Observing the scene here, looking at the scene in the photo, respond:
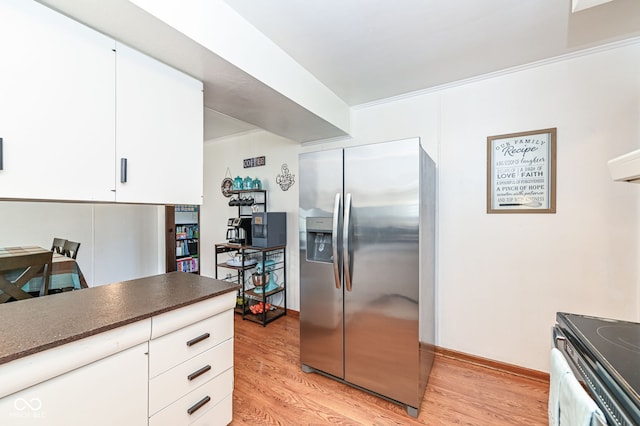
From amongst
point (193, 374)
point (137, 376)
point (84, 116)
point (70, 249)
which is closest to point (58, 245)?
point (70, 249)

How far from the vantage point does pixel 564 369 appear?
0.95 meters

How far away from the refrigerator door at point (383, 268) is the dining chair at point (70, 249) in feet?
5.88

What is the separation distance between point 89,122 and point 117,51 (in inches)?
15.5

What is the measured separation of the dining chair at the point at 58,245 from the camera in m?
1.59

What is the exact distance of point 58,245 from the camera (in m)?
1.62

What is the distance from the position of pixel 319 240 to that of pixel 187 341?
3.75ft

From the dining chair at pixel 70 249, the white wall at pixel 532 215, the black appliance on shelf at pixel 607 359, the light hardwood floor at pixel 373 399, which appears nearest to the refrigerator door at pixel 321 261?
the light hardwood floor at pixel 373 399

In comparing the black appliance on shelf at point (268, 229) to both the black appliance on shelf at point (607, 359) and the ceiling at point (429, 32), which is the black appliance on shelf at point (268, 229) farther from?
the black appliance on shelf at point (607, 359)

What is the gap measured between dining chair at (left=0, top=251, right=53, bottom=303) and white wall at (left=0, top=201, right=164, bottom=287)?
88 mm

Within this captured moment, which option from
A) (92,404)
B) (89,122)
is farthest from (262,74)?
(92,404)

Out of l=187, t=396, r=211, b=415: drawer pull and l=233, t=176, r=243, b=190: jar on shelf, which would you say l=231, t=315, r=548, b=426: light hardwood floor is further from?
l=233, t=176, r=243, b=190: jar on shelf

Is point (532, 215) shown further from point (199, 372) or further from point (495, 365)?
point (199, 372)

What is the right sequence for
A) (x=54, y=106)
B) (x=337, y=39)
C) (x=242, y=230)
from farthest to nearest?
(x=242, y=230) < (x=337, y=39) < (x=54, y=106)

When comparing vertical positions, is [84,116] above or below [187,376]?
above
